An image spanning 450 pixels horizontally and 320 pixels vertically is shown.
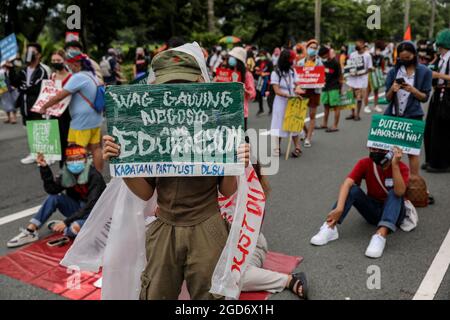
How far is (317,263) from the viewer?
3.91m

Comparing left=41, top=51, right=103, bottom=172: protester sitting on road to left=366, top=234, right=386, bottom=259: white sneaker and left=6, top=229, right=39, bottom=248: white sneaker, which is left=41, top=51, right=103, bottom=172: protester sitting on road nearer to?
left=6, top=229, right=39, bottom=248: white sneaker

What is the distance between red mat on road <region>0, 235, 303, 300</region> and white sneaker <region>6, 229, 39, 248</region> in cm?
10

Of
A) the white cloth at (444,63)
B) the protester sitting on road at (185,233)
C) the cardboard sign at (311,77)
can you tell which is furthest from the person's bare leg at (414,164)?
the protester sitting on road at (185,233)

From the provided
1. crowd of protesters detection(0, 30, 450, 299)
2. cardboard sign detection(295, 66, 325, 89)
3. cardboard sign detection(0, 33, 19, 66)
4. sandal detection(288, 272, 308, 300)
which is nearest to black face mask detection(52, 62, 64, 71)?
crowd of protesters detection(0, 30, 450, 299)

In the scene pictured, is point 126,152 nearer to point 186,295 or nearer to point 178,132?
point 178,132

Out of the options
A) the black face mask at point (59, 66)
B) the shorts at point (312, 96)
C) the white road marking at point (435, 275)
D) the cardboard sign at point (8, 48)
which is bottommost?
the white road marking at point (435, 275)

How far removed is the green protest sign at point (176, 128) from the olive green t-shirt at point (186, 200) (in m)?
0.09

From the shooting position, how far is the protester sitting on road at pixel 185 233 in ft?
7.03

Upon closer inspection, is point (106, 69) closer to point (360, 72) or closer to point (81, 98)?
point (360, 72)

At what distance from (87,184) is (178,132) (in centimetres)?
259

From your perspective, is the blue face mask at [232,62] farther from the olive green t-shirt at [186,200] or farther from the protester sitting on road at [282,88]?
the olive green t-shirt at [186,200]

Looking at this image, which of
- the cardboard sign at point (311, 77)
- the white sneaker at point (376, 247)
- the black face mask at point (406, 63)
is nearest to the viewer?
the white sneaker at point (376, 247)
